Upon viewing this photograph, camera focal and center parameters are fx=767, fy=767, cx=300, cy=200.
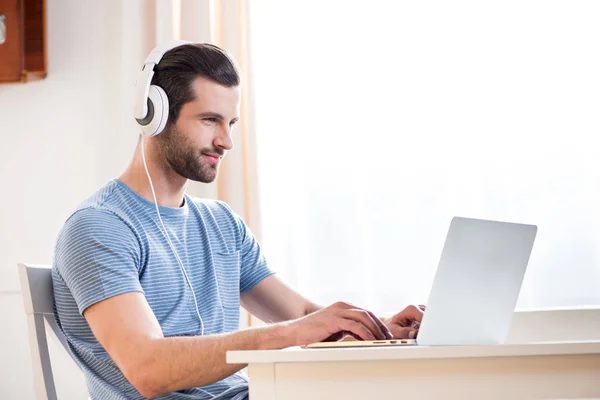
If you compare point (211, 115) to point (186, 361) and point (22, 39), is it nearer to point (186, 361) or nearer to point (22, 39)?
point (186, 361)

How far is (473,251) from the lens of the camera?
905 mm

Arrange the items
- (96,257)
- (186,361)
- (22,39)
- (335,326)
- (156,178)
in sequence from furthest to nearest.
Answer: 1. (22,39)
2. (156,178)
3. (96,257)
4. (186,361)
5. (335,326)

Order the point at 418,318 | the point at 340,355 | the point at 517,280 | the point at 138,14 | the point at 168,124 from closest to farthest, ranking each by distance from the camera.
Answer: the point at 340,355 → the point at 517,280 → the point at 418,318 → the point at 168,124 → the point at 138,14

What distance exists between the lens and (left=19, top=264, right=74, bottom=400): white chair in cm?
128

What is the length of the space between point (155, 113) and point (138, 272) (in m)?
0.32

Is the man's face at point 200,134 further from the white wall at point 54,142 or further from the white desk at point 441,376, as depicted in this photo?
the white wall at point 54,142

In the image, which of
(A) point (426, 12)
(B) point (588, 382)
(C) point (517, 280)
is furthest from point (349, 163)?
(B) point (588, 382)

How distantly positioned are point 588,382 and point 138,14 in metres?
1.95

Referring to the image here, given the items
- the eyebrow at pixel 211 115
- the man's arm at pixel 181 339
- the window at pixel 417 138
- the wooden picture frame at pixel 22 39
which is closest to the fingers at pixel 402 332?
the man's arm at pixel 181 339

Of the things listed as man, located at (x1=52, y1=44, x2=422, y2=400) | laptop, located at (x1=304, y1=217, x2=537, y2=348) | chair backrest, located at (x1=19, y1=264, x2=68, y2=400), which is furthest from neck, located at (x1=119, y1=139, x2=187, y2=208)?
laptop, located at (x1=304, y1=217, x2=537, y2=348)

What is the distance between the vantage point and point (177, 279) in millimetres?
1436

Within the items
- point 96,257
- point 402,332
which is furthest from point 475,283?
point 96,257

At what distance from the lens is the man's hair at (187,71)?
5.13 feet

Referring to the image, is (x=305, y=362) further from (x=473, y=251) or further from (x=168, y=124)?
(x=168, y=124)
